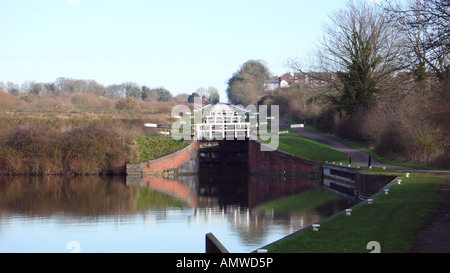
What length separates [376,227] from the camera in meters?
10.1

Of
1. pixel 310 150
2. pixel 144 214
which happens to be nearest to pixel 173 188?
pixel 144 214

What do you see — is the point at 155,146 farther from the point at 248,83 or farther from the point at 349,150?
the point at 248,83

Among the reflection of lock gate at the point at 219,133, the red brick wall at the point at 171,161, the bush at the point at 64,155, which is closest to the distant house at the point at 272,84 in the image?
the reflection of lock gate at the point at 219,133

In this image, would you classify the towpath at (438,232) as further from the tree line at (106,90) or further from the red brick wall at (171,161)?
the tree line at (106,90)

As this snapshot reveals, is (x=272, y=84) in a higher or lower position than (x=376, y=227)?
higher

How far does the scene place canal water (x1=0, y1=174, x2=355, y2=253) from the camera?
13.2 meters

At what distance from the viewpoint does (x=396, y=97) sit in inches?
1185

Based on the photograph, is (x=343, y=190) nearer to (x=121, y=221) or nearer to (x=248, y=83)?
(x=121, y=221)

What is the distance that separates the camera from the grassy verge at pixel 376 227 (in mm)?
8656

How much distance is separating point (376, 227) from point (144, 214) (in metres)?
9.47

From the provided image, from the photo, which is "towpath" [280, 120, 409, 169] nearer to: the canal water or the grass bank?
the grass bank
